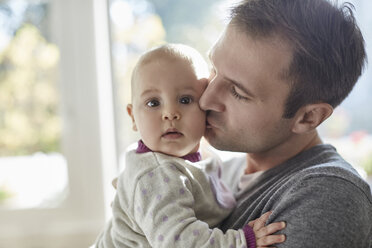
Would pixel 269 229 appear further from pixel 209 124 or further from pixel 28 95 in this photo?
pixel 28 95

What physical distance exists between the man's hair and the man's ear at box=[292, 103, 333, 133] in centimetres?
2

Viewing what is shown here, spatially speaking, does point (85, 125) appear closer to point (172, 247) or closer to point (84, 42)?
point (84, 42)

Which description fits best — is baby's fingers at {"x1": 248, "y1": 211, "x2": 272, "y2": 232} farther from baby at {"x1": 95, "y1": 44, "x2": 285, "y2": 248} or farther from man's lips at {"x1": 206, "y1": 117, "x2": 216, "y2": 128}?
man's lips at {"x1": 206, "y1": 117, "x2": 216, "y2": 128}

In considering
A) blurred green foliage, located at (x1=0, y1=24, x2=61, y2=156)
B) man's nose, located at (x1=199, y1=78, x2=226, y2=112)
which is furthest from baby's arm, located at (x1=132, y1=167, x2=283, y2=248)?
blurred green foliage, located at (x1=0, y1=24, x2=61, y2=156)

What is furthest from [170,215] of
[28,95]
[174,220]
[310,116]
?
[28,95]

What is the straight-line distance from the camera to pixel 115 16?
241cm

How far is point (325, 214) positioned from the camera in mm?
917

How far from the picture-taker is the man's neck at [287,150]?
1.34m

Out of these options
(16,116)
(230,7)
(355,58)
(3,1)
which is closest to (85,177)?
(16,116)

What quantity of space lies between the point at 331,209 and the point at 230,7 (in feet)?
2.27

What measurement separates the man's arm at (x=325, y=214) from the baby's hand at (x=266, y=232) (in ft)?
0.04

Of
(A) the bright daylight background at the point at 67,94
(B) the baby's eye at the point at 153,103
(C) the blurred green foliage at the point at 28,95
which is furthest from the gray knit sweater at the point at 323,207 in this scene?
(C) the blurred green foliage at the point at 28,95

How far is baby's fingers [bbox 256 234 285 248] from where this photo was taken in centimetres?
95

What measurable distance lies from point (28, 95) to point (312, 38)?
185cm
